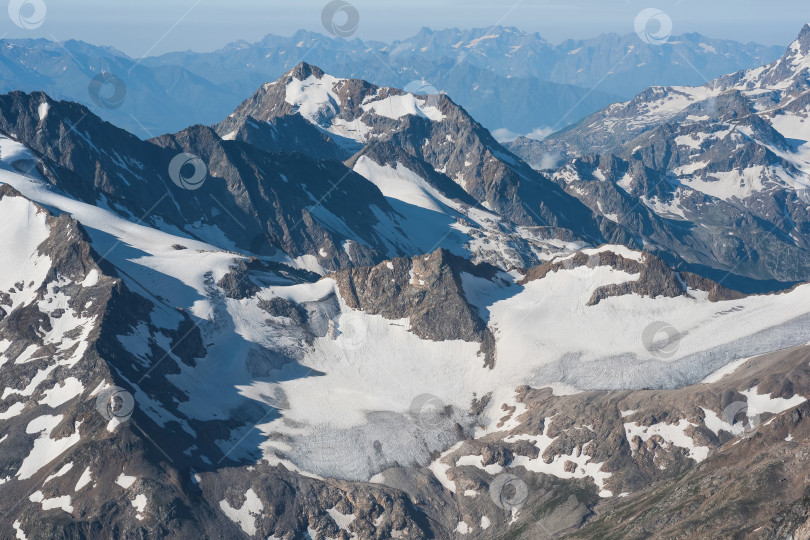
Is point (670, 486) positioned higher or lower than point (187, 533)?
higher

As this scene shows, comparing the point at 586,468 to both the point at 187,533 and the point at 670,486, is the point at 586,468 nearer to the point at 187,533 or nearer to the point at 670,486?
the point at 670,486

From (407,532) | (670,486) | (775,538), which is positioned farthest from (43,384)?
(775,538)

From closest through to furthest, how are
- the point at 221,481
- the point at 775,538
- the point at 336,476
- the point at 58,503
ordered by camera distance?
the point at 775,538, the point at 58,503, the point at 221,481, the point at 336,476

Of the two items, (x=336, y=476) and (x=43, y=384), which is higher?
(x=43, y=384)

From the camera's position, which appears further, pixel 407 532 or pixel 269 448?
pixel 269 448

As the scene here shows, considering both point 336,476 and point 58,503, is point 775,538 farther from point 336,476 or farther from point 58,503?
point 58,503

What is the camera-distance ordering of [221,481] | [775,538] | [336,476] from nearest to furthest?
[775,538] → [221,481] → [336,476]

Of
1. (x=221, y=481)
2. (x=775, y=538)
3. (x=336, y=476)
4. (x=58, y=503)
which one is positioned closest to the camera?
(x=775, y=538)

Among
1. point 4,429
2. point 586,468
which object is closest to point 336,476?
point 586,468

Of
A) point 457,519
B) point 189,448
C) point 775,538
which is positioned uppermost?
point 775,538
